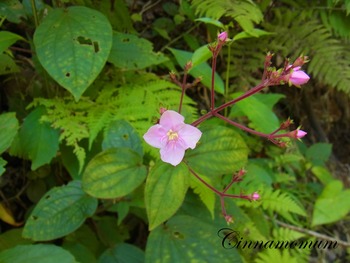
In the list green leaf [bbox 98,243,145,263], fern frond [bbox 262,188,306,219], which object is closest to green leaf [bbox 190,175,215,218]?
green leaf [bbox 98,243,145,263]

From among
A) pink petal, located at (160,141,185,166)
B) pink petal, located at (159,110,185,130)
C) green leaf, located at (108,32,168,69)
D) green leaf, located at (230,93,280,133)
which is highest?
pink petal, located at (159,110,185,130)

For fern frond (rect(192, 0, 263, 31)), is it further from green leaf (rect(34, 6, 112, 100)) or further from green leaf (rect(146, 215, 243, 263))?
green leaf (rect(146, 215, 243, 263))

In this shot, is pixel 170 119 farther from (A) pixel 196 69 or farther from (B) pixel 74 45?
(A) pixel 196 69

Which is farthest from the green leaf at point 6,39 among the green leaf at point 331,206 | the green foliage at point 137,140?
the green leaf at point 331,206

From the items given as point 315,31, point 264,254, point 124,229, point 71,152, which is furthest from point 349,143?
point 71,152

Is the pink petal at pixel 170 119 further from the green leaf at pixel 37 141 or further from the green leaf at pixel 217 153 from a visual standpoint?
the green leaf at pixel 37 141

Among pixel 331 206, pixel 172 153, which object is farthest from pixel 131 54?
pixel 331 206

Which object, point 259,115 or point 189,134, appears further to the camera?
point 259,115
